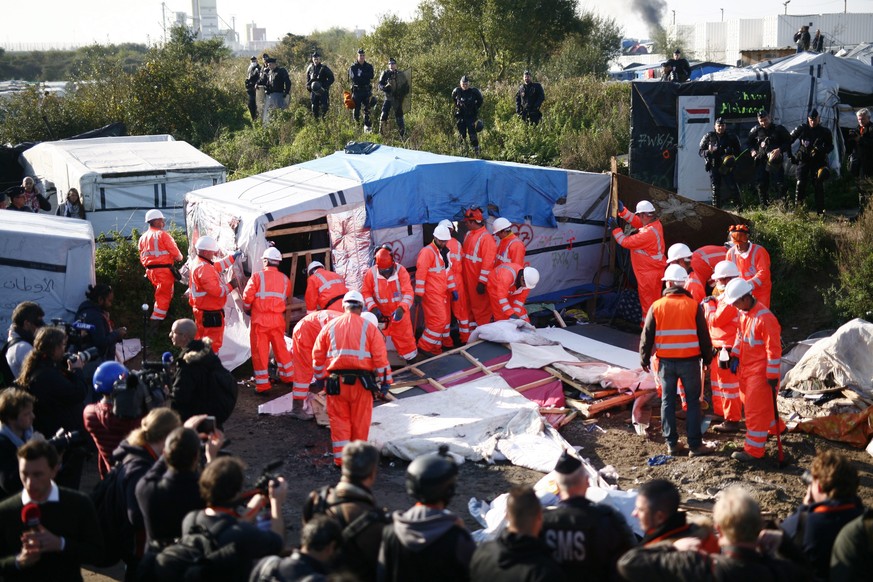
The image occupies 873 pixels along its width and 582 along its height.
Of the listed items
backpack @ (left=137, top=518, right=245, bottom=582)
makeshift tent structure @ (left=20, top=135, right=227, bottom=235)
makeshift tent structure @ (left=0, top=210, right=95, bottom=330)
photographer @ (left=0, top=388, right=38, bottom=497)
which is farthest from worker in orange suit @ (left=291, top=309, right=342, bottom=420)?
makeshift tent structure @ (left=20, top=135, right=227, bottom=235)

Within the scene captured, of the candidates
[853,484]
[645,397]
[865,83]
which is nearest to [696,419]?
[645,397]

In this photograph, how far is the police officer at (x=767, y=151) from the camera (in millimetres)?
14500

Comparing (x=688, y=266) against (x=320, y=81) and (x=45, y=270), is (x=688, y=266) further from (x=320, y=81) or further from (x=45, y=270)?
(x=320, y=81)

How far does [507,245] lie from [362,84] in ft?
28.8

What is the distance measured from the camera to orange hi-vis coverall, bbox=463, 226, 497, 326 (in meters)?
12.3

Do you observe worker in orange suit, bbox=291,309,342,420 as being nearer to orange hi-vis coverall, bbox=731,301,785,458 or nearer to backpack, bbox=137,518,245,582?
orange hi-vis coverall, bbox=731,301,785,458

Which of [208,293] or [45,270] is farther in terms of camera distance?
[208,293]

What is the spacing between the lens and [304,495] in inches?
328

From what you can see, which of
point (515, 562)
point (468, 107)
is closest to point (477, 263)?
point (468, 107)

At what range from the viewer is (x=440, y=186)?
12.7m

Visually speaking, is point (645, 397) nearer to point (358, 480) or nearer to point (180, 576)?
point (358, 480)

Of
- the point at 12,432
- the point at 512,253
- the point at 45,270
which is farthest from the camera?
the point at 512,253

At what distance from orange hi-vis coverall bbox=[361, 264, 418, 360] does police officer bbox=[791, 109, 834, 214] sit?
692 cm

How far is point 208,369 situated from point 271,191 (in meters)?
5.43
